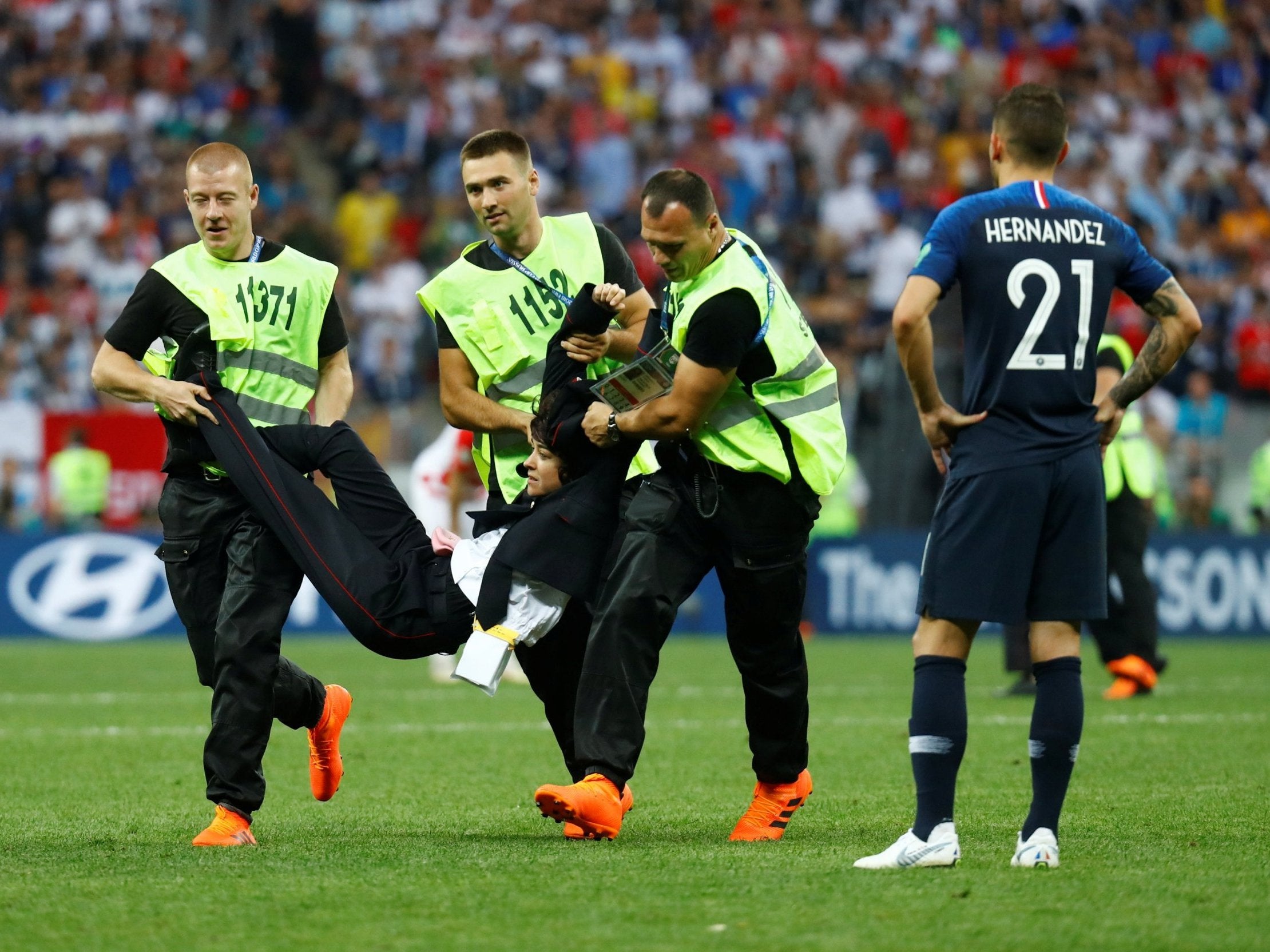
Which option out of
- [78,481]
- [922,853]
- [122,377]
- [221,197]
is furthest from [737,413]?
[78,481]

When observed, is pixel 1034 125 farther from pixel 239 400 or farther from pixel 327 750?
pixel 327 750

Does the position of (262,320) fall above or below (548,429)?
above

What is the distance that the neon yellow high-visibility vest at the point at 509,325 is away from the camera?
643 cm

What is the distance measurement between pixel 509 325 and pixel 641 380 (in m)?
0.71

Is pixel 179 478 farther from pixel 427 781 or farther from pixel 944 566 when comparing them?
pixel 944 566

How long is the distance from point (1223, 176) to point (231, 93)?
1219 centimetres

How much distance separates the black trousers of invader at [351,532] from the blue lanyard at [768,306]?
3.50ft

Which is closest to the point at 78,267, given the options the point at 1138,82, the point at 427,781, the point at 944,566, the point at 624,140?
the point at 624,140

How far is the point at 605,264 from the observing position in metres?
6.62

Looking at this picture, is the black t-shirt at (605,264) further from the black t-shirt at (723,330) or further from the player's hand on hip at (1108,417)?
the player's hand on hip at (1108,417)

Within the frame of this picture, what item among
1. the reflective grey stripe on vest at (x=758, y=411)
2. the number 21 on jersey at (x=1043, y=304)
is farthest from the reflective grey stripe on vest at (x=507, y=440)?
the number 21 on jersey at (x=1043, y=304)

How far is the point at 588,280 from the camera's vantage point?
6539 mm

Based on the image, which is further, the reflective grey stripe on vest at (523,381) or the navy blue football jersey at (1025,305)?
the reflective grey stripe on vest at (523,381)

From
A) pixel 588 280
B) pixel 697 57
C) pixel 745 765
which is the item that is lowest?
pixel 745 765
